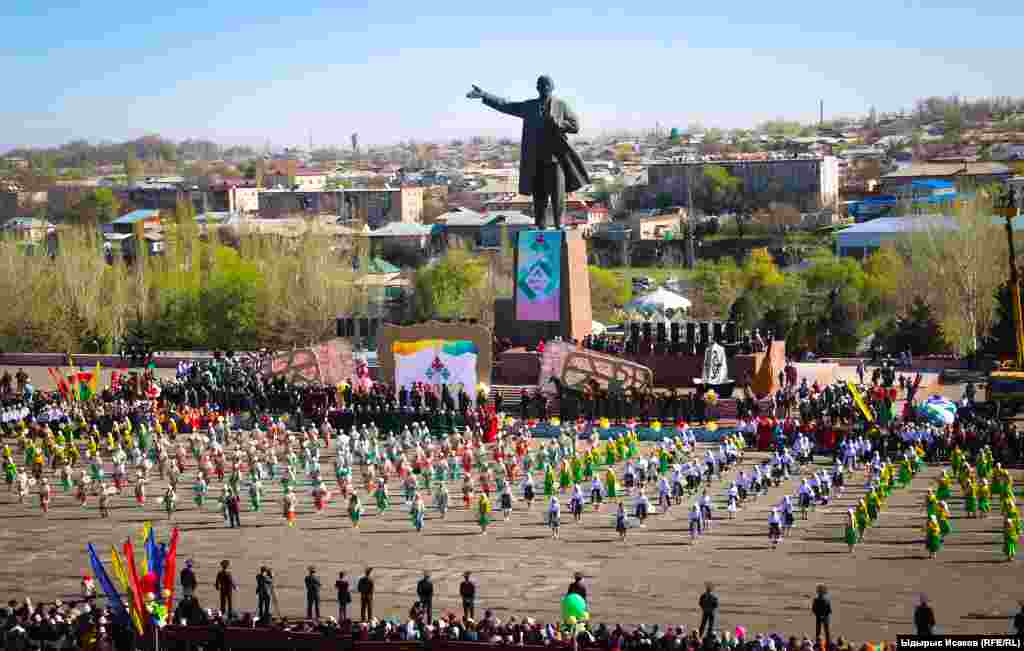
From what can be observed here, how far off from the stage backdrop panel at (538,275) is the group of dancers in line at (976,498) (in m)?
14.1

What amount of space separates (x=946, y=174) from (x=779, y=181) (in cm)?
1702

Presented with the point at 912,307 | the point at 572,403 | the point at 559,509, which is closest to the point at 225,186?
the point at 912,307

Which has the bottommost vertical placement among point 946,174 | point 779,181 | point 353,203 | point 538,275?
point 538,275

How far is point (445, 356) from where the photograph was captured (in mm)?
37656

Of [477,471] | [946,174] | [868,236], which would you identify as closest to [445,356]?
[477,471]

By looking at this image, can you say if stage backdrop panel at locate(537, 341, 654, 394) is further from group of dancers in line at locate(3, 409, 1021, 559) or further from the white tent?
the white tent

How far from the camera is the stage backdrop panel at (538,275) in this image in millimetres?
41500

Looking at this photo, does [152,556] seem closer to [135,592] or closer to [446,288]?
[135,592]

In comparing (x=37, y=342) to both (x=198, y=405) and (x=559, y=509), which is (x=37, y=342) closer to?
(x=198, y=405)

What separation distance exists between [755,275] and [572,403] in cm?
3270

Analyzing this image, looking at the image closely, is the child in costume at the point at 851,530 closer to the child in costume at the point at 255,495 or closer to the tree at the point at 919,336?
the child in costume at the point at 255,495

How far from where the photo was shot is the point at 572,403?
38062 millimetres

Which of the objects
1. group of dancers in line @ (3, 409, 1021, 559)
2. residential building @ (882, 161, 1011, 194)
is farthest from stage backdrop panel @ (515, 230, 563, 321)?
residential building @ (882, 161, 1011, 194)

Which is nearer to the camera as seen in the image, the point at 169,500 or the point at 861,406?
the point at 169,500
